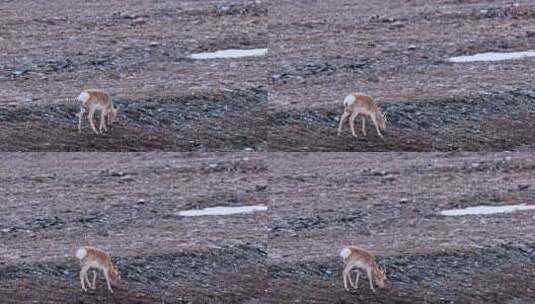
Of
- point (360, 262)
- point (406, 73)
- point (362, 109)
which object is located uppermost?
point (406, 73)

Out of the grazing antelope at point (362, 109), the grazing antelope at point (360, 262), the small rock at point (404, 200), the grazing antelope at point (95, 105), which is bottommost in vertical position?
the grazing antelope at point (360, 262)

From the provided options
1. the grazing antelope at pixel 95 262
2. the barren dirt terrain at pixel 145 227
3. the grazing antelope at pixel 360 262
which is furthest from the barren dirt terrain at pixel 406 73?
the grazing antelope at pixel 95 262

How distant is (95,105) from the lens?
5.23 metres

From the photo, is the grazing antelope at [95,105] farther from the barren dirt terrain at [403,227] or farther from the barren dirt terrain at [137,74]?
the barren dirt terrain at [403,227]

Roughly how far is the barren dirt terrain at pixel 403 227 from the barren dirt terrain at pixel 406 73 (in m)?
0.12

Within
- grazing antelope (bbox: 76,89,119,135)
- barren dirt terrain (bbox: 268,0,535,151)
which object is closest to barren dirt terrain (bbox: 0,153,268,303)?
grazing antelope (bbox: 76,89,119,135)

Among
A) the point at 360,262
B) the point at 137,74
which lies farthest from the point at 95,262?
the point at 360,262

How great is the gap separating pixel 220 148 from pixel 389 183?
0.94 m

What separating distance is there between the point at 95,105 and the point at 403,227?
1.77 metres

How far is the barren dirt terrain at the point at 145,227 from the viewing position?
212 inches

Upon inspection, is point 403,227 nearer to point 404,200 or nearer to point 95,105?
point 404,200

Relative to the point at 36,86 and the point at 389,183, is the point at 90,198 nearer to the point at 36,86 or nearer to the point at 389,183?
the point at 36,86

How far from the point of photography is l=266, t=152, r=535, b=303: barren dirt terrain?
5.38 metres

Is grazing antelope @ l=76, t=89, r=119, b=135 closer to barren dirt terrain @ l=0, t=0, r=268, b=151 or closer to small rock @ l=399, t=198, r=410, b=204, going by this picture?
barren dirt terrain @ l=0, t=0, r=268, b=151
